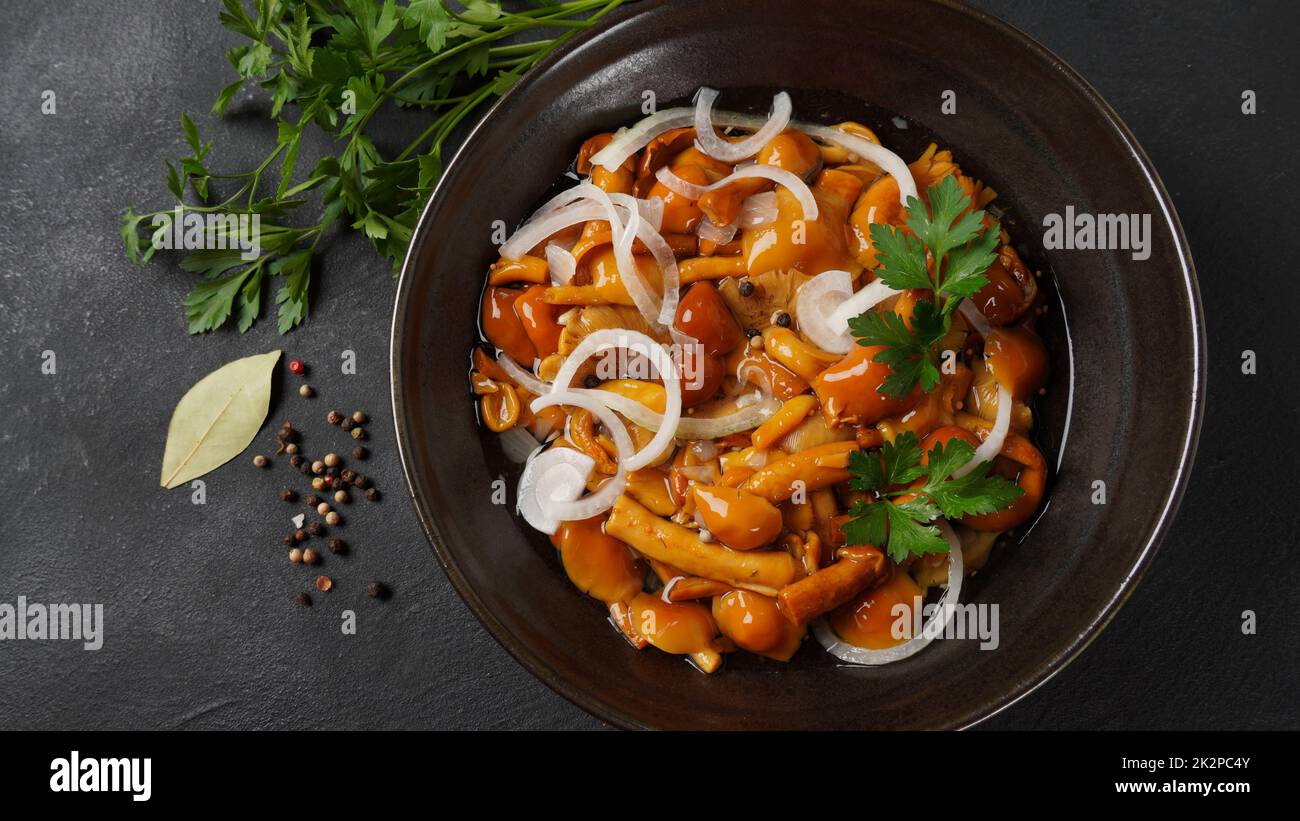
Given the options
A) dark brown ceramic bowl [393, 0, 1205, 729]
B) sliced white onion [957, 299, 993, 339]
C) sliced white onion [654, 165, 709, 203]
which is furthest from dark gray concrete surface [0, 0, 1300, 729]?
sliced white onion [654, 165, 709, 203]

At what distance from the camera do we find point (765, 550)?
228cm

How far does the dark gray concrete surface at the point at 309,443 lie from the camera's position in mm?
2688

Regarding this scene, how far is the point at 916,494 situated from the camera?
218cm

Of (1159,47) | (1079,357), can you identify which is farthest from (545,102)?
(1159,47)

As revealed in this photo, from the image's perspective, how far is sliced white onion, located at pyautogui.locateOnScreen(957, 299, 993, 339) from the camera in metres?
2.34

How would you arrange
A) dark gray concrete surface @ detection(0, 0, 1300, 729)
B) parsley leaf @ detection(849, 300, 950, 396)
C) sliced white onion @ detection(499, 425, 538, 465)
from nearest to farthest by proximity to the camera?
parsley leaf @ detection(849, 300, 950, 396) → sliced white onion @ detection(499, 425, 538, 465) → dark gray concrete surface @ detection(0, 0, 1300, 729)

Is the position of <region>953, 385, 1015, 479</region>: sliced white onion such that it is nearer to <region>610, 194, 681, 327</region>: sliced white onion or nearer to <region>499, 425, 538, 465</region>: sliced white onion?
<region>610, 194, 681, 327</region>: sliced white onion

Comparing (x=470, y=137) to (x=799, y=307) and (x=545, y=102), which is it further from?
(x=799, y=307)

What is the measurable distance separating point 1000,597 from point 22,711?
3014 millimetres

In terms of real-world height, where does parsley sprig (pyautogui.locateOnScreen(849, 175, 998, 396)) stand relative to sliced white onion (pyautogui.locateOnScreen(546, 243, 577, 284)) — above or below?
below

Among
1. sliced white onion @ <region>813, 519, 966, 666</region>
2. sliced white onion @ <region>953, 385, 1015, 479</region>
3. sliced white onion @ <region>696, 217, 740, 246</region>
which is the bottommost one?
sliced white onion @ <region>813, 519, 966, 666</region>

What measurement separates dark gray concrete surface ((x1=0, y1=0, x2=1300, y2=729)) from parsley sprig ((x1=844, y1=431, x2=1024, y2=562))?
0.87m

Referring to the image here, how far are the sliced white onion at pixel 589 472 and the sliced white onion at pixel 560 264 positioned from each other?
335 millimetres

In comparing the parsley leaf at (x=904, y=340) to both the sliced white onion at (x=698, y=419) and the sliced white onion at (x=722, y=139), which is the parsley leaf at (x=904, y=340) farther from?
the sliced white onion at (x=722, y=139)
